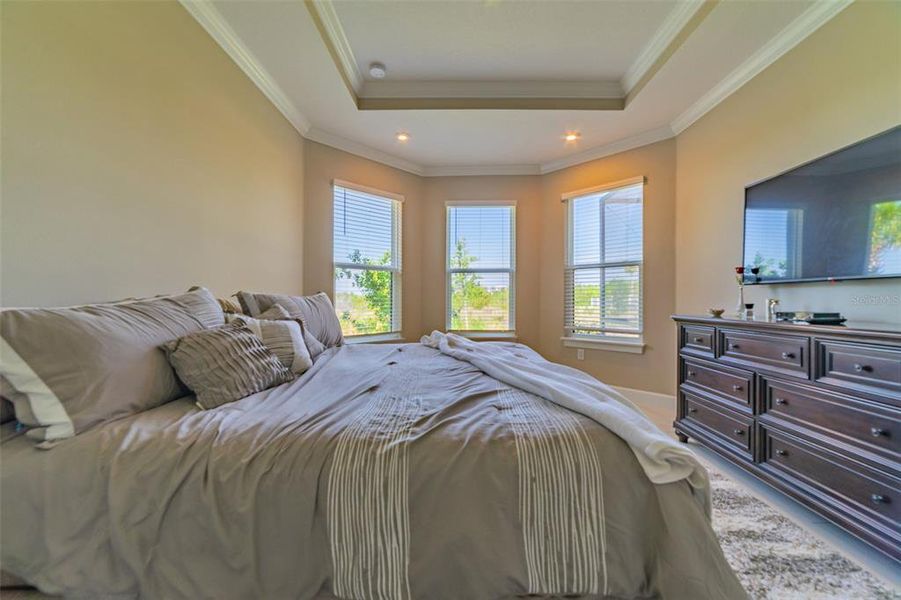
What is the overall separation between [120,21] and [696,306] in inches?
162

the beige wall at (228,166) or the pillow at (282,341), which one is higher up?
the beige wall at (228,166)

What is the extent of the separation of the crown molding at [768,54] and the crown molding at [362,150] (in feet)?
8.88

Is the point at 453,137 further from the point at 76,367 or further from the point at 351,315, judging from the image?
the point at 76,367

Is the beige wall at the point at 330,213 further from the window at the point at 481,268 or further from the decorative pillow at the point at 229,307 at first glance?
the decorative pillow at the point at 229,307

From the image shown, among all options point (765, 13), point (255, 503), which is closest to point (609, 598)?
point (255, 503)

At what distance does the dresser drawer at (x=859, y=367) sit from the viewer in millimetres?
1314

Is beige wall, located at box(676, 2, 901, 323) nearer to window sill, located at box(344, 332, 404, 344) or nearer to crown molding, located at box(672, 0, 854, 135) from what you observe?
crown molding, located at box(672, 0, 854, 135)

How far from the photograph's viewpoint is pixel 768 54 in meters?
2.21

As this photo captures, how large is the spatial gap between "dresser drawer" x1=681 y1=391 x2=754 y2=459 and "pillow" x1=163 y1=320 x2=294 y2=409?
8.08 ft

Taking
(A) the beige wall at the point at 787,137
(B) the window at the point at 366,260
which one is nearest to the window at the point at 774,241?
(A) the beige wall at the point at 787,137

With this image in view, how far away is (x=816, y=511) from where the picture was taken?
1514 millimetres

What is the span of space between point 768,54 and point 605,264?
6.32 feet

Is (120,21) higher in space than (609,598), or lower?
higher

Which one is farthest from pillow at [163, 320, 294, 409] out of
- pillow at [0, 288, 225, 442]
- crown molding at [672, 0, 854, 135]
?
crown molding at [672, 0, 854, 135]
